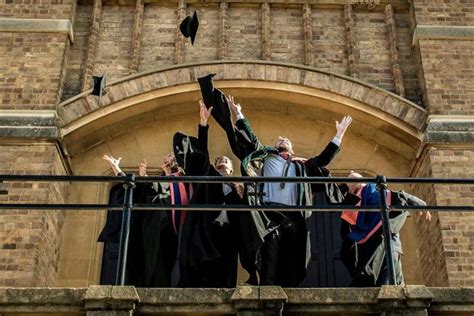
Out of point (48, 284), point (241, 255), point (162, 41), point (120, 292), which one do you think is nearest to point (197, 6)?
point (162, 41)

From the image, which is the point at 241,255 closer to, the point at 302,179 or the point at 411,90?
the point at 302,179

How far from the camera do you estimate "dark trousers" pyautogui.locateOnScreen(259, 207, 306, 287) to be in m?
6.50

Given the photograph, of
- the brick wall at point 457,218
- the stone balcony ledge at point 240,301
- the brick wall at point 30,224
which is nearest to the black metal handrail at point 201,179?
the stone balcony ledge at point 240,301

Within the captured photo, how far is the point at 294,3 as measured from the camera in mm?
11273

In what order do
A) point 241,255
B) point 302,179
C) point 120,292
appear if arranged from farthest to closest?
1. point 241,255
2. point 302,179
3. point 120,292

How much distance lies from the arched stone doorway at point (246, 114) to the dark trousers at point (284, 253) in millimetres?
3634

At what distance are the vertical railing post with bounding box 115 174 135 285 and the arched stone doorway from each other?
4.14 meters

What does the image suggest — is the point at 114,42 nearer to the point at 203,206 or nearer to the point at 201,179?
the point at 201,179

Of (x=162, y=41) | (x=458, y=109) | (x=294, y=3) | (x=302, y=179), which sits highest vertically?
(x=294, y=3)

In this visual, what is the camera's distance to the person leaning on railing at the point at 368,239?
6793 millimetres

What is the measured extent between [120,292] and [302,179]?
171 cm

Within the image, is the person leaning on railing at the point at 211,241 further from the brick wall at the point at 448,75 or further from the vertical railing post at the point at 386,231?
the brick wall at the point at 448,75

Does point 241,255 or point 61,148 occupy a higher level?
point 61,148

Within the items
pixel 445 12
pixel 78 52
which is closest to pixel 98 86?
pixel 78 52
